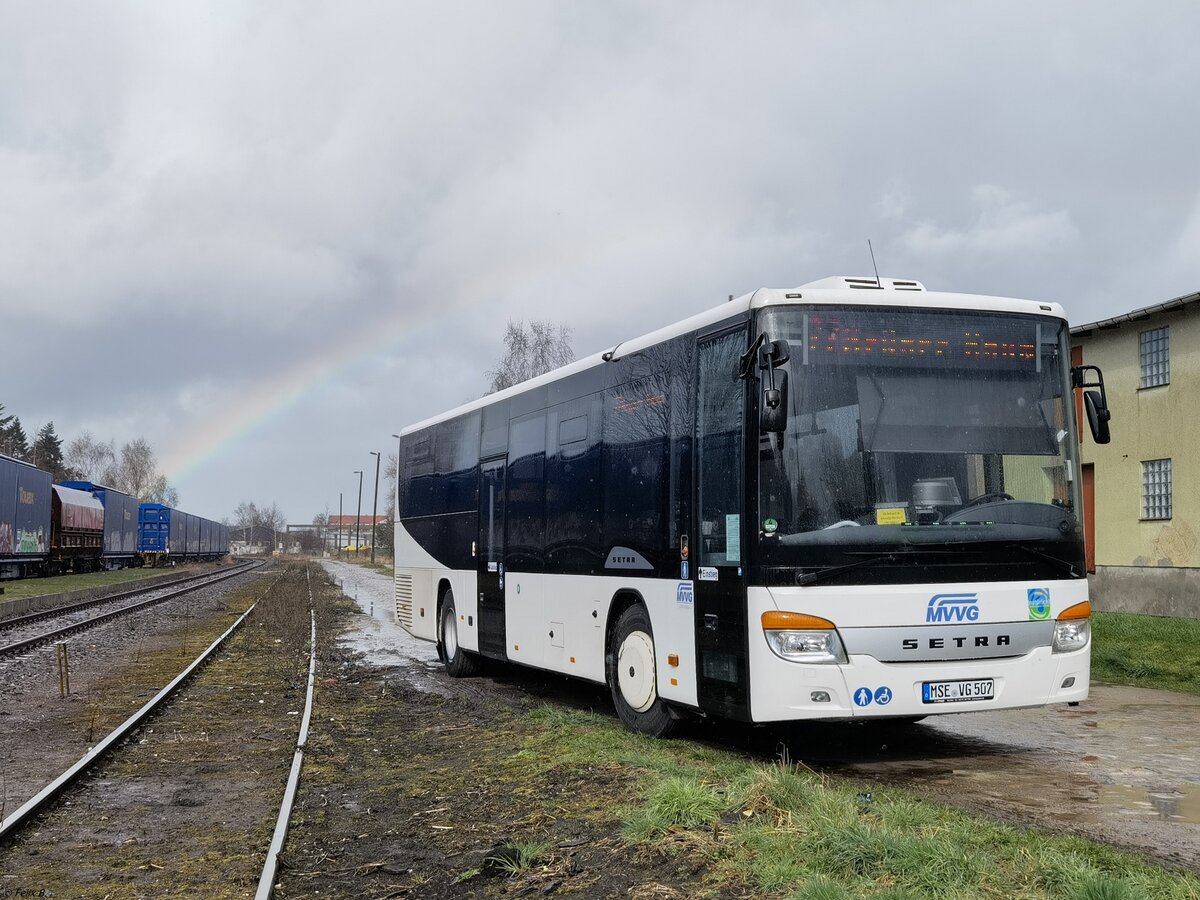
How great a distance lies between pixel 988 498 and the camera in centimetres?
783

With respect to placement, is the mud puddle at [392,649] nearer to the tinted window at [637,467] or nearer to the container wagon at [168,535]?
the tinted window at [637,467]

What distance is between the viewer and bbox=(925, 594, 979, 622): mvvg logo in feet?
25.0

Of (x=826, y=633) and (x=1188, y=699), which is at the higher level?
(x=826, y=633)

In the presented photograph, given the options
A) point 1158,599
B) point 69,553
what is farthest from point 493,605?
point 69,553

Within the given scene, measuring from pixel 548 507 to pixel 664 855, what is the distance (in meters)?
5.78

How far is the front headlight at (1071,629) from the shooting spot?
7988mm

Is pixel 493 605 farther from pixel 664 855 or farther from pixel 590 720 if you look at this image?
pixel 664 855

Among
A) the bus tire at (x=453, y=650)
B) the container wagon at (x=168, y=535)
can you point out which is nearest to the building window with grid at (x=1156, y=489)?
the bus tire at (x=453, y=650)

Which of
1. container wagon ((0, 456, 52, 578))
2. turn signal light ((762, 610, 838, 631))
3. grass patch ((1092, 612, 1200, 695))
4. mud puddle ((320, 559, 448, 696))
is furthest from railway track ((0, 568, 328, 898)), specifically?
container wagon ((0, 456, 52, 578))

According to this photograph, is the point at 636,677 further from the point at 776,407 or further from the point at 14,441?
the point at 14,441

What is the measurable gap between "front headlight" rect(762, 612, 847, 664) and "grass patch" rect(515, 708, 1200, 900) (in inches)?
26.6

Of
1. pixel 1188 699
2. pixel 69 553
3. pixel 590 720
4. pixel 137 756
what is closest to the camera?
pixel 137 756

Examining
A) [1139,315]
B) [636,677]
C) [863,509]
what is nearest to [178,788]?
[636,677]

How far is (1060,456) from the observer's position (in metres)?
8.03
